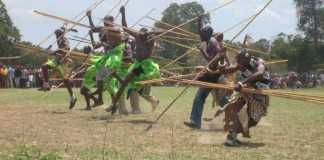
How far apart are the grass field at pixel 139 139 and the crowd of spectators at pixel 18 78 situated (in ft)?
75.0

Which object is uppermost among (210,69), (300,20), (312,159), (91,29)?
(300,20)

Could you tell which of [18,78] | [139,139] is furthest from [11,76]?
[139,139]

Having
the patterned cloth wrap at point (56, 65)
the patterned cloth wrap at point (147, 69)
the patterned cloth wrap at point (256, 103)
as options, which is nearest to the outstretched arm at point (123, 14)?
the patterned cloth wrap at point (147, 69)

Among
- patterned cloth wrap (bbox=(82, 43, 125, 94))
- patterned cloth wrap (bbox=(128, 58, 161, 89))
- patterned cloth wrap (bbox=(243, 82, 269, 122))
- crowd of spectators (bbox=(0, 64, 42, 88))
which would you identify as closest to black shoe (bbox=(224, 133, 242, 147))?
patterned cloth wrap (bbox=(243, 82, 269, 122))

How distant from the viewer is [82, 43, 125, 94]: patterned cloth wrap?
45.5ft

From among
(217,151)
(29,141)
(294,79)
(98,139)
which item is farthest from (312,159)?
(294,79)

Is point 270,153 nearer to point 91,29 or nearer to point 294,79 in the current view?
point 91,29

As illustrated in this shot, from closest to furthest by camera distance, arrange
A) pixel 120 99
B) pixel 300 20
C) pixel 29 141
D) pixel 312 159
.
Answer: pixel 312 159, pixel 29 141, pixel 120 99, pixel 300 20

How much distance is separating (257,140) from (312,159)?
6.33 feet

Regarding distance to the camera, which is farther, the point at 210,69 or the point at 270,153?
the point at 210,69

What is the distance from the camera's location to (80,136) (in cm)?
1018

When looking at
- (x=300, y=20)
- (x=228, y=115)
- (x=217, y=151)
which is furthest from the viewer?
(x=300, y=20)

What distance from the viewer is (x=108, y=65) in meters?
13.9

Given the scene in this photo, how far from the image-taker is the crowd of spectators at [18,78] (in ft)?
120
